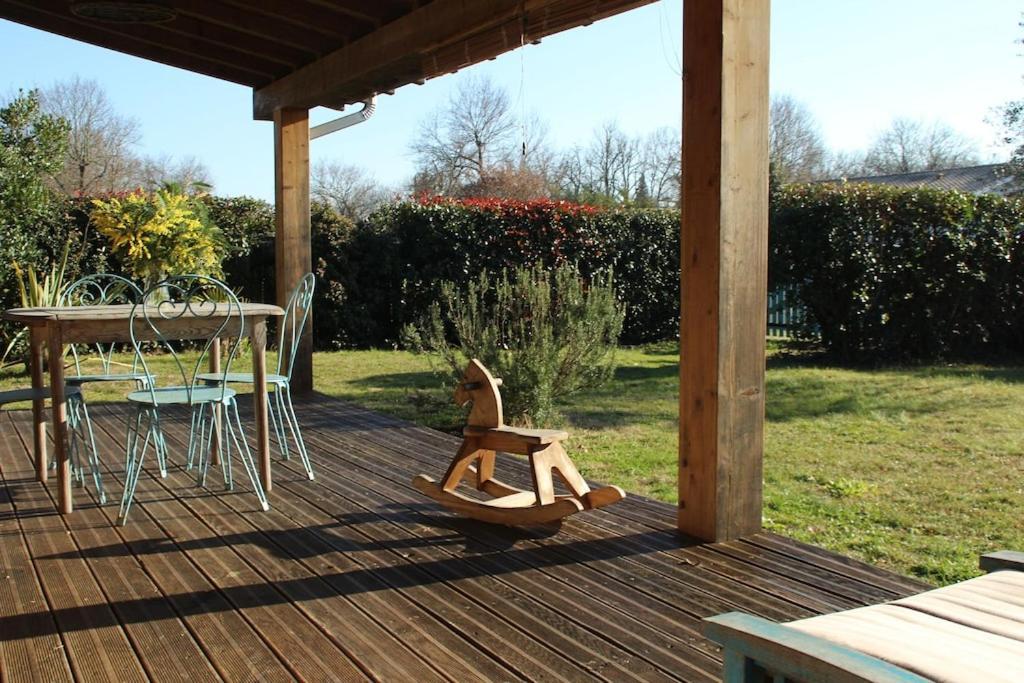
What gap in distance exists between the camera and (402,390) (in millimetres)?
8180

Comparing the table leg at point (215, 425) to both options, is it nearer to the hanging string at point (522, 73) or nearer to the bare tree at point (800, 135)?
the hanging string at point (522, 73)

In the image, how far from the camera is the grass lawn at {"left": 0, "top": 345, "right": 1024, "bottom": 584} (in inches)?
163

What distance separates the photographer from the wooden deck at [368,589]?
7.94ft

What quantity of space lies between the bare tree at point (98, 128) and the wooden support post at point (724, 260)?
27.0m

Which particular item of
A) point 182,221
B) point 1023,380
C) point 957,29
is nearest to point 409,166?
point 957,29

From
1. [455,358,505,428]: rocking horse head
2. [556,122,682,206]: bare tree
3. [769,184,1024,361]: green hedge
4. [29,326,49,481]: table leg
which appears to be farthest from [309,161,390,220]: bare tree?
[455,358,505,428]: rocking horse head

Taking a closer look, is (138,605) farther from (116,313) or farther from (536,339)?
(536,339)

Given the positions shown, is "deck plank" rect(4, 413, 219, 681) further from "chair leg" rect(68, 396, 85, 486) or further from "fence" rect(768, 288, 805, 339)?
"fence" rect(768, 288, 805, 339)

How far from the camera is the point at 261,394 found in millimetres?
4184

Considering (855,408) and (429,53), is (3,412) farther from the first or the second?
(855,408)

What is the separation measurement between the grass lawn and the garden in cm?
2

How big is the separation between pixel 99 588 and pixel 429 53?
3248 millimetres

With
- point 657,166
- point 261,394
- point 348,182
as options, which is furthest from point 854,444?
point 348,182

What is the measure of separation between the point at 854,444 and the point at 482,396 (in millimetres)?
3254
